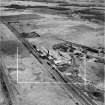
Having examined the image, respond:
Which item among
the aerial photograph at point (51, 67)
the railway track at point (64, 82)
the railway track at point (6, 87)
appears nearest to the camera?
the railway track at point (6, 87)

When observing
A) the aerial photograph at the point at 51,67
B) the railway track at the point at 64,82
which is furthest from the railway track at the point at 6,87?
the railway track at the point at 64,82

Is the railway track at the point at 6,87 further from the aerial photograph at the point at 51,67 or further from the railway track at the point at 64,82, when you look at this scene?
the railway track at the point at 64,82

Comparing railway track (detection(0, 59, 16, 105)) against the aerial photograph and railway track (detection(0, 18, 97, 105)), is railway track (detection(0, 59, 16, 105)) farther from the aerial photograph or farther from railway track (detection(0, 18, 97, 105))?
railway track (detection(0, 18, 97, 105))

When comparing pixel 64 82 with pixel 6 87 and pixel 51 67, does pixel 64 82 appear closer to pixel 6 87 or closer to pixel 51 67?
pixel 51 67

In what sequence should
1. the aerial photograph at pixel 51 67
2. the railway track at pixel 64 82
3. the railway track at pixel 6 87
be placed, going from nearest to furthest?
the railway track at pixel 6 87 → the railway track at pixel 64 82 → the aerial photograph at pixel 51 67

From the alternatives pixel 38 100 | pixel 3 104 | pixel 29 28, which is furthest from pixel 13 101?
pixel 29 28

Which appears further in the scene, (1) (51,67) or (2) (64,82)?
(1) (51,67)

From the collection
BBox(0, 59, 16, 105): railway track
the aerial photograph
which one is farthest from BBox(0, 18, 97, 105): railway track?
BBox(0, 59, 16, 105): railway track

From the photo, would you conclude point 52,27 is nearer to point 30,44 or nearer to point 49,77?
point 30,44

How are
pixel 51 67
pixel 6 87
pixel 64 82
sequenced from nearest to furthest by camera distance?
pixel 6 87 → pixel 64 82 → pixel 51 67

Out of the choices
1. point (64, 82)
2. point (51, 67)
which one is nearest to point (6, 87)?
point (64, 82)

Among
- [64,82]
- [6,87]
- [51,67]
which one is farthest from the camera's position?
[51,67]
